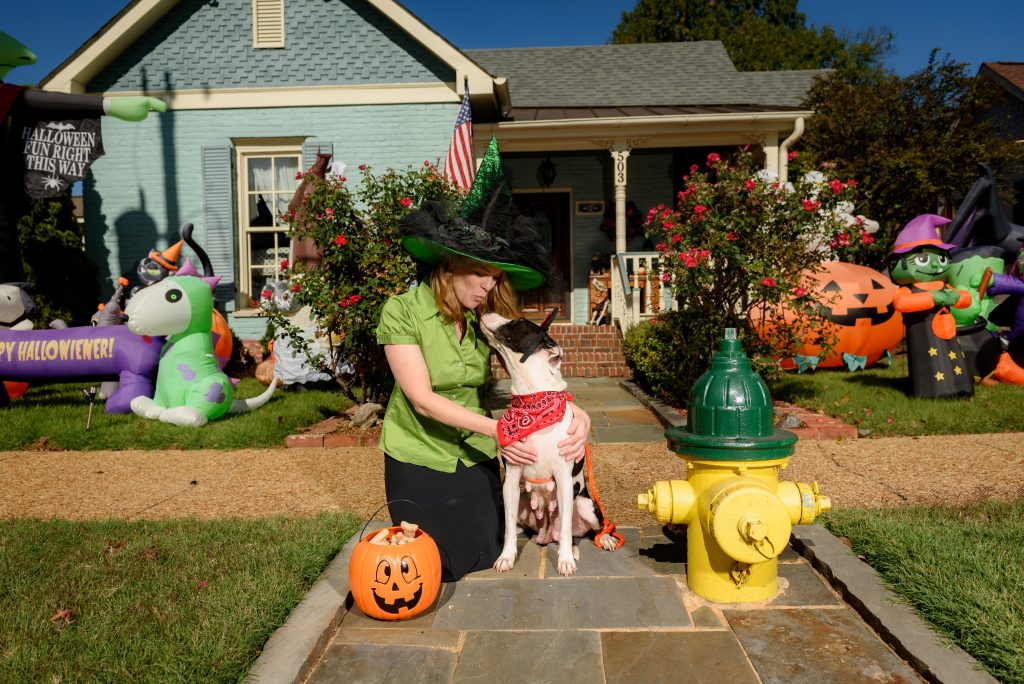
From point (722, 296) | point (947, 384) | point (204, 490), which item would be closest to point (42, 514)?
point (204, 490)

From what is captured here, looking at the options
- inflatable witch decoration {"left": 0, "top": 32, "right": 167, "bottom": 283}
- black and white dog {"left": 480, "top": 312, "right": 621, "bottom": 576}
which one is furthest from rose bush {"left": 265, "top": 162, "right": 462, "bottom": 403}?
inflatable witch decoration {"left": 0, "top": 32, "right": 167, "bottom": 283}

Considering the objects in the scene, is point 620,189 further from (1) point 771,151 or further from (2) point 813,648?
(2) point 813,648

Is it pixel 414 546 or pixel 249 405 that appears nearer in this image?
pixel 414 546

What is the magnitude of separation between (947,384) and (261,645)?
6919 mm

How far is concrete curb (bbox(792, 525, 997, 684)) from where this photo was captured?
2.32 metres

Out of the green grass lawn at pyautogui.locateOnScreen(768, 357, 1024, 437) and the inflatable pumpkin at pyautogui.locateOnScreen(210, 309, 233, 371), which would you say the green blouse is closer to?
the green grass lawn at pyautogui.locateOnScreen(768, 357, 1024, 437)

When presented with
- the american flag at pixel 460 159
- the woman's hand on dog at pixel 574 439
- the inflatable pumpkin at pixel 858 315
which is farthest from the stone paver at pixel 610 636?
the inflatable pumpkin at pixel 858 315

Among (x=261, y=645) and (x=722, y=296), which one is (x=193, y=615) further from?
(x=722, y=296)

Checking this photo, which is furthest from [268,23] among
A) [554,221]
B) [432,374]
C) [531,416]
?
[531,416]

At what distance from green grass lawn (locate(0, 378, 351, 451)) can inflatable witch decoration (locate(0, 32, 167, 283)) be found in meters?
2.86

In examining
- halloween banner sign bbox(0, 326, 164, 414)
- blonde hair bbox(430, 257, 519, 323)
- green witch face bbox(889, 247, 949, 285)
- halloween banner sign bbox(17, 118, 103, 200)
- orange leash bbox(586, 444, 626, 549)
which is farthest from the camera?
halloween banner sign bbox(17, 118, 103, 200)

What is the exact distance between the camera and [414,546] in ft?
9.12

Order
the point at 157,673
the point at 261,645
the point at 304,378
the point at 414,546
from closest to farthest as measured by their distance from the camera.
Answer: the point at 157,673 → the point at 261,645 → the point at 414,546 → the point at 304,378

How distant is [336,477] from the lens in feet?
17.6
